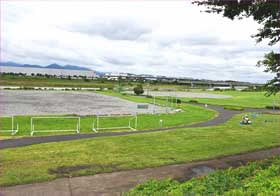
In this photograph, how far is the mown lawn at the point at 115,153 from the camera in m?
8.07

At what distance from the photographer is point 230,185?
5395mm

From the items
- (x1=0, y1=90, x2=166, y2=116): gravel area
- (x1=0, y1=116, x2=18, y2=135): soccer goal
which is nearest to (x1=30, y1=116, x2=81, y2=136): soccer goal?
(x1=0, y1=116, x2=18, y2=135): soccer goal

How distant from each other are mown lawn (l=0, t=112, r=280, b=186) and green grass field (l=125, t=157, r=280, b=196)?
2.63 metres

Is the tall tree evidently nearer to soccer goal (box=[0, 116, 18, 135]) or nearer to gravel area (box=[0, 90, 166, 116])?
soccer goal (box=[0, 116, 18, 135])

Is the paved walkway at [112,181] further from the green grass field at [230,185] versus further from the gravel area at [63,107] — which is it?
the gravel area at [63,107]

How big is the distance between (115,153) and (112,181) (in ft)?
9.62

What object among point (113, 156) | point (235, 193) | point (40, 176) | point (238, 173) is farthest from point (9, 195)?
point (238, 173)

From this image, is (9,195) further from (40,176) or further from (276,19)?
(276,19)

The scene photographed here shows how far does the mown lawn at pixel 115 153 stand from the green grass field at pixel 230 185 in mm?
2626

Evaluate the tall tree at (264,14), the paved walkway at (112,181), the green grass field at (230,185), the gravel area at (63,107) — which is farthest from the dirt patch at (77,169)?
the gravel area at (63,107)

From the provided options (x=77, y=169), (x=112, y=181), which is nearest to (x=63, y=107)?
(x=77, y=169)

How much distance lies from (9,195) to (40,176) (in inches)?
50.3

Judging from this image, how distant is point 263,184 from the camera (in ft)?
15.7

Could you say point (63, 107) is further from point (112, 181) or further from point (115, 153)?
point (112, 181)
